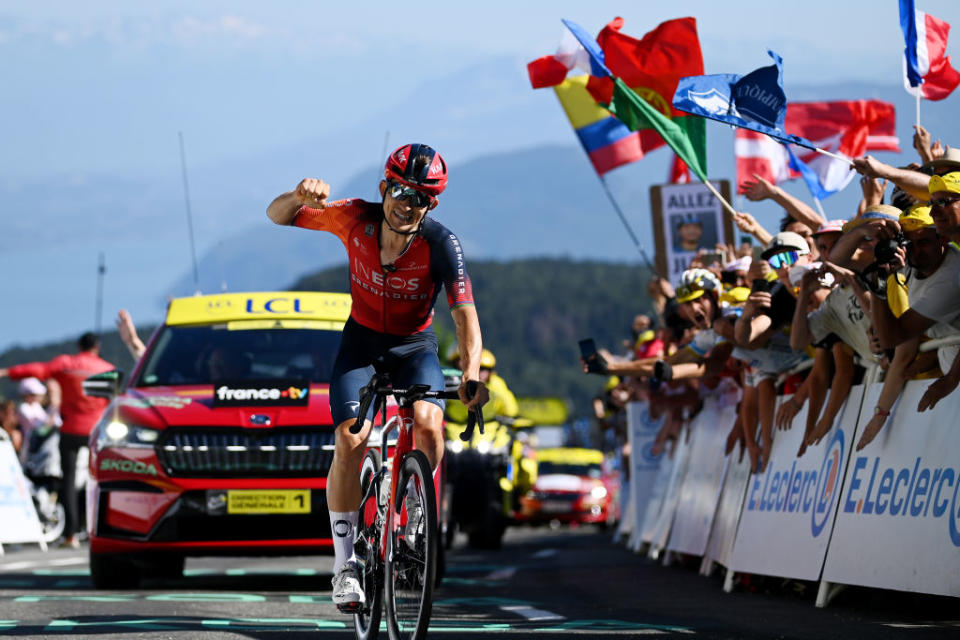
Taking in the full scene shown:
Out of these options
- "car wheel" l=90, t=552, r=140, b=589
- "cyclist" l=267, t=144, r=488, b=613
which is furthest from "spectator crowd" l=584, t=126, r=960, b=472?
"car wheel" l=90, t=552, r=140, b=589

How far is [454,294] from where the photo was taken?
23.8ft

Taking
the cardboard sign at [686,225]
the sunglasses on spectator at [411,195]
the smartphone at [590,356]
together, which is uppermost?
the cardboard sign at [686,225]

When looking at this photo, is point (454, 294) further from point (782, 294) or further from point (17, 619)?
point (782, 294)

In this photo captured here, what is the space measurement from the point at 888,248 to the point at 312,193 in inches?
126

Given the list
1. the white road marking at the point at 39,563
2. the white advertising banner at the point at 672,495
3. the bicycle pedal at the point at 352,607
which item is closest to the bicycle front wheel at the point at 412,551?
the bicycle pedal at the point at 352,607

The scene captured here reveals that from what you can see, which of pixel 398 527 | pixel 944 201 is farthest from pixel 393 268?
pixel 944 201

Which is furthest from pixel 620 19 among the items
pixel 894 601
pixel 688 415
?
pixel 894 601

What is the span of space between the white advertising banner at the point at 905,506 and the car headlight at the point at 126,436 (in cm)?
470

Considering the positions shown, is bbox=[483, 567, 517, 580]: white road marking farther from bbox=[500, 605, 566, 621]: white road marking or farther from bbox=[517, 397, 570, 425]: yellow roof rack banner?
bbox=[517, 397, 570, 425]: yellow roof rack banner

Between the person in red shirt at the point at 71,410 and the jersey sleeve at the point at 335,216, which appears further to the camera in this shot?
the person in red shirt at the point at 71,410

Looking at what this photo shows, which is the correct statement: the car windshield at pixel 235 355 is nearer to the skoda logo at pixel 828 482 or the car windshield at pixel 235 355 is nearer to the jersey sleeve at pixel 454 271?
the skoda logo at pixel 828 482

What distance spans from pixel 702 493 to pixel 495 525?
6181 millimetres

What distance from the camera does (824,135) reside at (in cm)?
1825

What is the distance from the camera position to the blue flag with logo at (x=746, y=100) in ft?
40.1
